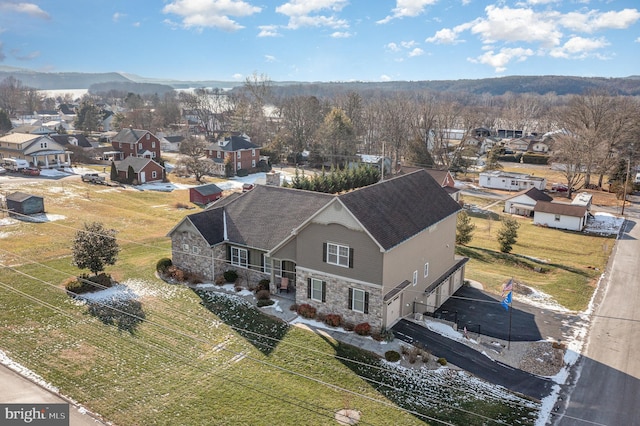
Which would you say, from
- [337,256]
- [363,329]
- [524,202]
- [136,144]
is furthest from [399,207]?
[136,144]

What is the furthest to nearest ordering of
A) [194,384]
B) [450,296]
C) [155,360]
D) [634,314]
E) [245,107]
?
[245,107] < [450,296] < [634,314] < [155,360] < [194,384]

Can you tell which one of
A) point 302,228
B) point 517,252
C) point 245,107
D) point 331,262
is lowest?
point 517,252

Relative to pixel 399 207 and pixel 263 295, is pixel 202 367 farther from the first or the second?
pixel 399 207

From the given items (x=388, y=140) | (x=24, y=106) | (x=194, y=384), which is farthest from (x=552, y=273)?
(x=24, y=106)

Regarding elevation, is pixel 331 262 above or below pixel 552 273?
above

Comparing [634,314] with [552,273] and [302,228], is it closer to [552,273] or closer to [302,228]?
[552,273]

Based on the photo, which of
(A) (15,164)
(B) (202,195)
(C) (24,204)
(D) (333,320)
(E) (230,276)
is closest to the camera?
(D) (333,320)

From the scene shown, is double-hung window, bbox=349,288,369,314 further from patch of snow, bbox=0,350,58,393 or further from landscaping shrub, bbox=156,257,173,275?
patch of snow, bbox=0,350,58,393

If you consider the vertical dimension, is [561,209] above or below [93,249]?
below
